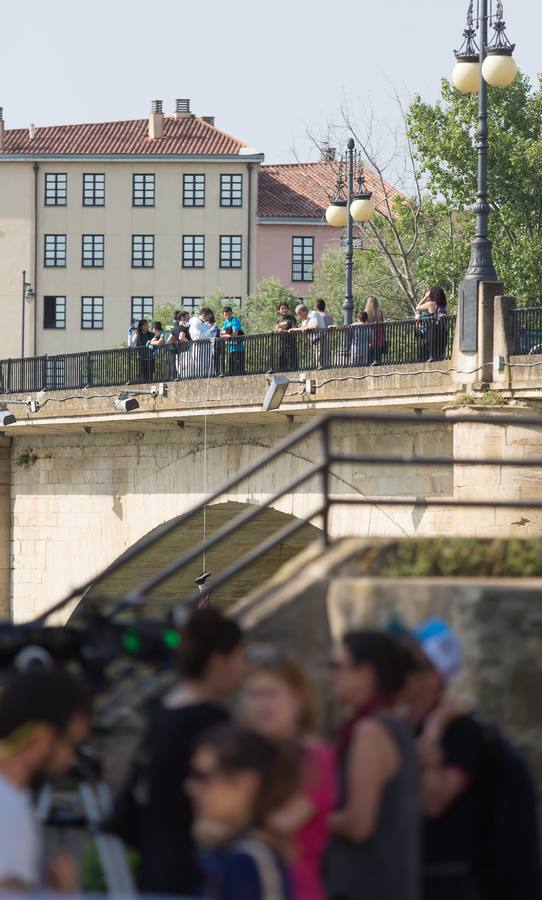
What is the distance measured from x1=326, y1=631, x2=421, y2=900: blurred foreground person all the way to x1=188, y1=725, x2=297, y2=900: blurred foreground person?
1.92 ft

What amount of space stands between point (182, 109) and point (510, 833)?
256 ft

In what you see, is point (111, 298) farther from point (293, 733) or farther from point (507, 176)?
point (293, 733)

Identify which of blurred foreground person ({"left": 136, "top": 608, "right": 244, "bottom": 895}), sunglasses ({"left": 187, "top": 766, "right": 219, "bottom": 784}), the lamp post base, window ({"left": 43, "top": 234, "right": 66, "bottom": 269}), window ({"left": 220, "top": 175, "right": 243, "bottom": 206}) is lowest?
blurred foreground person ({"left": 136, "top": 608, "right": 244, "bottom": 895})

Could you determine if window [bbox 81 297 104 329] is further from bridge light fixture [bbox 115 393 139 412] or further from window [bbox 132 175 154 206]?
bridge light fixture [bbox 115 393 139 412]

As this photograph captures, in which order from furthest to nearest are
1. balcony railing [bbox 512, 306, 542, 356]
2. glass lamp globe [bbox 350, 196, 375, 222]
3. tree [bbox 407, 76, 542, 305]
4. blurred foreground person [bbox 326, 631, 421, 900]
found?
tree [bbox 407, 76, 542, 305] → glass lamp globe [bbox 350, 196, 375, 222] → balcony railing [bbox 512, 306, 542, 356] → blurred foreground person [bbox 326, 631, 421, 900]

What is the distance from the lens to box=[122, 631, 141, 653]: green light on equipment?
7.24 metres

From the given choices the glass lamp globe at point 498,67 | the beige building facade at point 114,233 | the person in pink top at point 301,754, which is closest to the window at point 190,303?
the beige building facade at point 114,233

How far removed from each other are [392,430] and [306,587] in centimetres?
1580

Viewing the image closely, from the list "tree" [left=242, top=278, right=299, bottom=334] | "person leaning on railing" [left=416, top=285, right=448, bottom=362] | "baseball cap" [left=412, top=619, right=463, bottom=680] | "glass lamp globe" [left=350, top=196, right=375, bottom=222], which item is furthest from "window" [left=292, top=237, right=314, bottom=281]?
"baseball cap" [left=412, top=619, right=463, bottom=680]

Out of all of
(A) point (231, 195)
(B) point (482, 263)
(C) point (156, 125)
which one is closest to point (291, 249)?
(A) point (231, 195)

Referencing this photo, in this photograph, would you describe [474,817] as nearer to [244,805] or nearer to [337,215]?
[244,805]

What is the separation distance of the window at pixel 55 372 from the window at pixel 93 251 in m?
45.6

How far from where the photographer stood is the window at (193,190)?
76.6 meters

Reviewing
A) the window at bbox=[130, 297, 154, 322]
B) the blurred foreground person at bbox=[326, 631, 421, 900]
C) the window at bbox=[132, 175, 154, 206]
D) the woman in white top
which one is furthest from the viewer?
the window at bbox=[130, 297, 154, 322]
